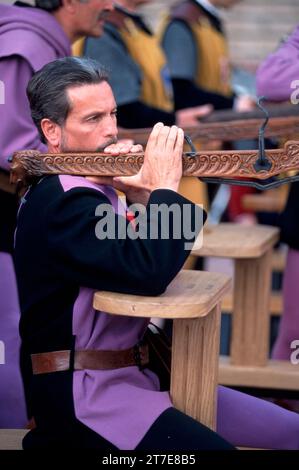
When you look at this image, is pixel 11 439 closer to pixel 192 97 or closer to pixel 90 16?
pixel 90 16

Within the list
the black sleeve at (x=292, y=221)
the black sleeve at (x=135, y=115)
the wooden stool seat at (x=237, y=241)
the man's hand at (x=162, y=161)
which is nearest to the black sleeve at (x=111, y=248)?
the man's hand at (x=162, y=161)

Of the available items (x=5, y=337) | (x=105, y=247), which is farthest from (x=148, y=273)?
(x=5, y=337)

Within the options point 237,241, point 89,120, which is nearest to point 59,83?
point 89,120

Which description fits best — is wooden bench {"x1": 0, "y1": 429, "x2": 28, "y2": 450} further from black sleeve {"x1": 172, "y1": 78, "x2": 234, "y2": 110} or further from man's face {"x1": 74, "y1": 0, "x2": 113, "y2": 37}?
black sleeve {"x1": 172, "y1": 78, "x2": 234, "y2": 110}

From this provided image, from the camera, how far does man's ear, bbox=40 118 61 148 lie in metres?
2.59

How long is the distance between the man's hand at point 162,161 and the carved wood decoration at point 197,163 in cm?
5

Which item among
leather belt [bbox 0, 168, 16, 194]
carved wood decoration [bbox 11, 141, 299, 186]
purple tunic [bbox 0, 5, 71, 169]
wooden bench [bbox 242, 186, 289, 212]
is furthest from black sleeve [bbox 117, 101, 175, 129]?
carved wood decoration [bbox 11, 141, 299, 186]

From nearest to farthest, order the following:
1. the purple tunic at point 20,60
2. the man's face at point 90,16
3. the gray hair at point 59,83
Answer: the gray hair at point 59,83 → the purple tunic at point 20,60 → the man's face at point 90,16

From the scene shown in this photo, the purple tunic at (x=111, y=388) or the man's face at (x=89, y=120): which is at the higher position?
the man's face at (x=89, y=120)

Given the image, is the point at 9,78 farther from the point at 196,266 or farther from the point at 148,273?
the point at 196,266

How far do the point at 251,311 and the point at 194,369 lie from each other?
1.64 m

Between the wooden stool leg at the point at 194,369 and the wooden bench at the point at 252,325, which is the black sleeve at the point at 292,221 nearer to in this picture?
the wooden bench at the point at 252,325

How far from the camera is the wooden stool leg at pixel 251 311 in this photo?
4.09 meters
